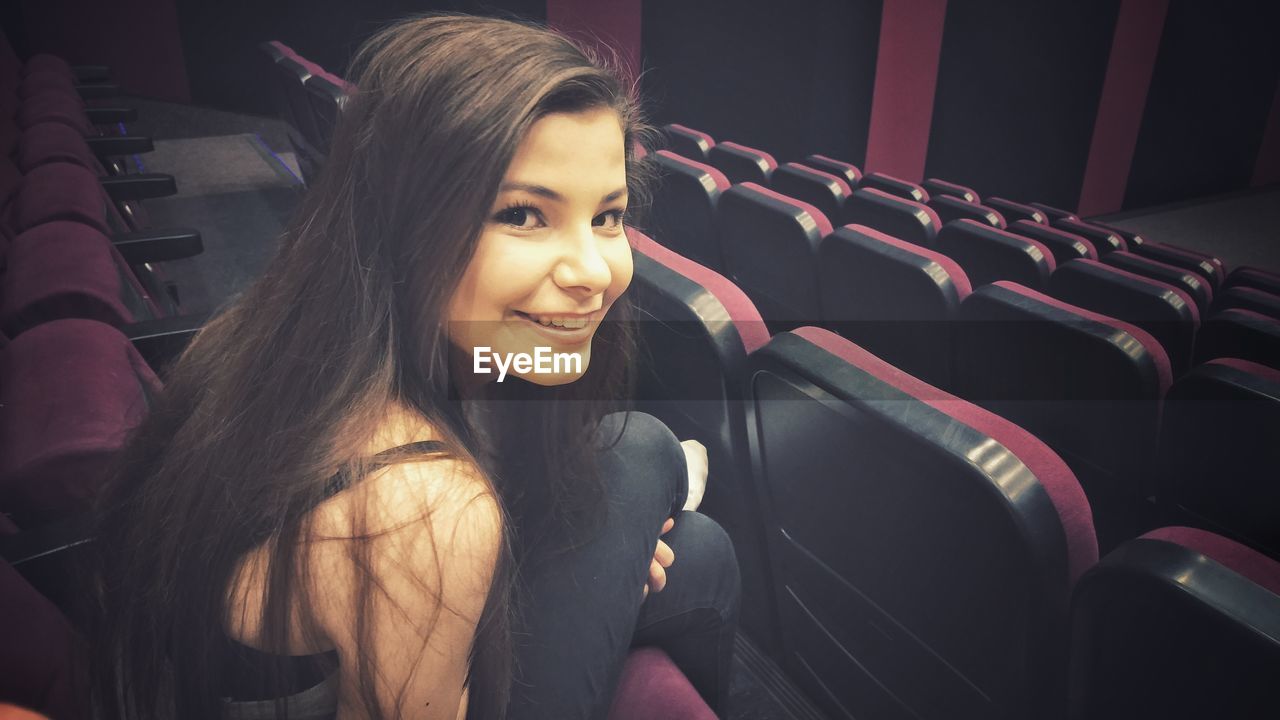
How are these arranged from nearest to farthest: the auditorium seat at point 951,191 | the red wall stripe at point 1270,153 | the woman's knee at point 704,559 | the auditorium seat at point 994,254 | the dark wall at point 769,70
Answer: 1. the woman's knee at point 704,559
2. the auditorium seat at point 994,254
3. the auditorium seat at point 951,191
4. the dark wall at point 769,70
5. the red wall stripe at point 1270,153

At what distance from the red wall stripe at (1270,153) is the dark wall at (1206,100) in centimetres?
6

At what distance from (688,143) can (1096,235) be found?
104 centimetres

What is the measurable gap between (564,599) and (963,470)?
0.68 feet

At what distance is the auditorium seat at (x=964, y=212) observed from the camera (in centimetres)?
169

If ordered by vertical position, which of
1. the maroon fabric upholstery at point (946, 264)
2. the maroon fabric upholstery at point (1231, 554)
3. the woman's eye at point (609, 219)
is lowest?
the maroon fabric upholstery at point (946, 264)

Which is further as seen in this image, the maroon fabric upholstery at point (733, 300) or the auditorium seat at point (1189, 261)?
the auditorium seat at point (1189, 261)

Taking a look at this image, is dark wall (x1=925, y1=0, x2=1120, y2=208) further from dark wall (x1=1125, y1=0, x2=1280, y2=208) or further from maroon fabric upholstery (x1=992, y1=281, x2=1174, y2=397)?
maroon fabric upholstery (x1=992, y1=281, x2=1174, y2=397)

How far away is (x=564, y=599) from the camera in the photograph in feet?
1.29

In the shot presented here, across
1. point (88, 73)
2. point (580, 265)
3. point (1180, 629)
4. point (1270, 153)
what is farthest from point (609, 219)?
point (1270, 153)

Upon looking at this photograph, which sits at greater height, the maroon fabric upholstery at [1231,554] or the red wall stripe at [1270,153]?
the maroon fabric upholstery at [1231,554]

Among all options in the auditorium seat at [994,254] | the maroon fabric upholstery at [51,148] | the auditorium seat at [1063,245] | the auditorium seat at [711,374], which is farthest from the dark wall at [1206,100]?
the maroon fabric upholstery at [51,148]

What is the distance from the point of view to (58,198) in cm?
77

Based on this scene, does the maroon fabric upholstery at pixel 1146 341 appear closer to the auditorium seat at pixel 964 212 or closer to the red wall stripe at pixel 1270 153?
the auditorium seat at pixel 964 212

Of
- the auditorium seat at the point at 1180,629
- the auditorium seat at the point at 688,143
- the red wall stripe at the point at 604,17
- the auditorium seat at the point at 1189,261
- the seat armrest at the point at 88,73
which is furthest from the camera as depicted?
the red wall stripe at the point at 604,17
